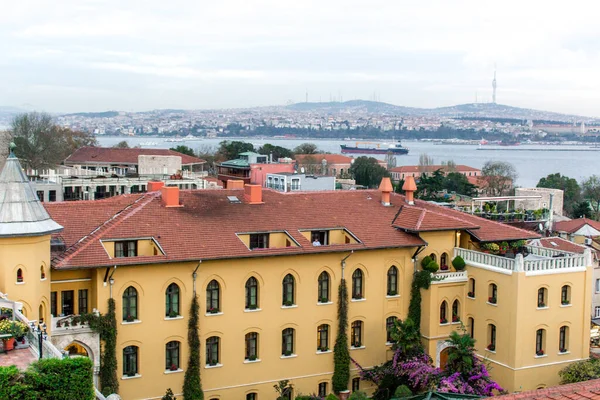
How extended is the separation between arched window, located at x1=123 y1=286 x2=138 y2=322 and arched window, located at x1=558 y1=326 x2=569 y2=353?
62.7ft

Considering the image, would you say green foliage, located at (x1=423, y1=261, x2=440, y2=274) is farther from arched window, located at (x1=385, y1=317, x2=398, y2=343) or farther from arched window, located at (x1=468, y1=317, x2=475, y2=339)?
arched window, located at (x1=468, y1=317, x2=475, y2=339)

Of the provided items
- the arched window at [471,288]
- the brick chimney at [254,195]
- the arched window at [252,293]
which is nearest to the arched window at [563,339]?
the arched window at [471,288]

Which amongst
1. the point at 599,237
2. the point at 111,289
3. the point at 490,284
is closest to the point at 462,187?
the point at 599,237

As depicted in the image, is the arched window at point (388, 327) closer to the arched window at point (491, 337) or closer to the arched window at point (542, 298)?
the arched window at point (491, 337)

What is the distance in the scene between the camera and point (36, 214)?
27891 millimetres

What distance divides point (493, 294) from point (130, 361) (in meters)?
16.4

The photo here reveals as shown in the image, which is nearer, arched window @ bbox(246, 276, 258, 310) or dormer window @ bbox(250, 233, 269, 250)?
arched window @ bbox(246, 276, 258, 310)

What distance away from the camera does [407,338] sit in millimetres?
34375

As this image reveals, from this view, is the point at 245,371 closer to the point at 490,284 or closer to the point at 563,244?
the point at 490,284

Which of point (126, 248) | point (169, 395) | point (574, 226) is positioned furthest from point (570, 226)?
point (126, 248)

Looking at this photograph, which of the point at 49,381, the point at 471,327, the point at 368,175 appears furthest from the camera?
the point at 368,175

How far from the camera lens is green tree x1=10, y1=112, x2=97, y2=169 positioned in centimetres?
8681

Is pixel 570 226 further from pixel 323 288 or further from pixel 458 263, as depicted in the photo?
pixel 323 288

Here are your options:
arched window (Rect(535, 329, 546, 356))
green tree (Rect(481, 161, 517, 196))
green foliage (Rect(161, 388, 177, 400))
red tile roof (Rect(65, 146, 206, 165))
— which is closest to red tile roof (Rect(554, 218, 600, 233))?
arched window (Rect(535, 329, 546, 356))
